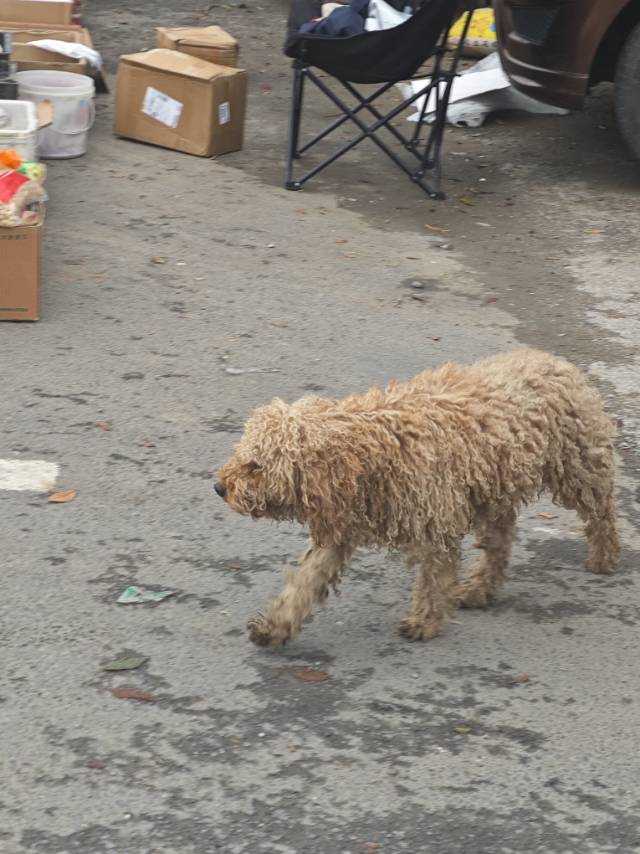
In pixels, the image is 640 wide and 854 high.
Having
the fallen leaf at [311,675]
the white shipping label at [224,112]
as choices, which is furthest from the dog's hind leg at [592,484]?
the white shipping label at [224,112]

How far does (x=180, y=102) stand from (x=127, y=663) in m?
5.88

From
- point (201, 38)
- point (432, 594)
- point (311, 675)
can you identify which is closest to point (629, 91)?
point (201, 38)

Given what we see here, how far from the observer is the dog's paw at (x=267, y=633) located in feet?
12.7

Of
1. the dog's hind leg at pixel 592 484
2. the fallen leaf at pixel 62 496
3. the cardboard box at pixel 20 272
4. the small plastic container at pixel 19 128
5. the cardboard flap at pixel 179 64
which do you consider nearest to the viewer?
the dog's hind leg at pixel 592 484

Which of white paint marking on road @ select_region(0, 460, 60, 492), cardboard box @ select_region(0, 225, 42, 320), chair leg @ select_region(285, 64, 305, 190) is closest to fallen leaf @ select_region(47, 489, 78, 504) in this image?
white paint marking on road @ select_region(0, 460, 60, 492)

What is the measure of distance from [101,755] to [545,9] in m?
6.46

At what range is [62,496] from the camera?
4.73 m

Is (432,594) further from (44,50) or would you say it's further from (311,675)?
(44,50)

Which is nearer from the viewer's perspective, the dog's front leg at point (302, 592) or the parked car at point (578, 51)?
the dog's front leg at point (302, 592)

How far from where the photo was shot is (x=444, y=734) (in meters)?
3.60

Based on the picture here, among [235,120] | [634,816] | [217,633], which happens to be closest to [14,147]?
[235,120]

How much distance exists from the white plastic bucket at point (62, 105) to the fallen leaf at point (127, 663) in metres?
5.50

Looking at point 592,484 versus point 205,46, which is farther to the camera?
point 205,46

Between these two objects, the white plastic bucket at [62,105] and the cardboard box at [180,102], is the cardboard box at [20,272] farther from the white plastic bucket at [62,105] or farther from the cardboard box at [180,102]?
the cardboard box at [180,102]
